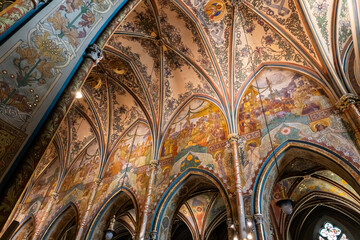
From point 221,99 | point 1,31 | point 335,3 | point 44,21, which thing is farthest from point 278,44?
point 1,31

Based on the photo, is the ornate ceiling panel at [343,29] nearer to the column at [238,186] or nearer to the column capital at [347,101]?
the column capital at [347,101]

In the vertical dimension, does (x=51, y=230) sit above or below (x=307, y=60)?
below

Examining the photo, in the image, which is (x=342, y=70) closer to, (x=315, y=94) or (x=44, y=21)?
(x=315, y=94)

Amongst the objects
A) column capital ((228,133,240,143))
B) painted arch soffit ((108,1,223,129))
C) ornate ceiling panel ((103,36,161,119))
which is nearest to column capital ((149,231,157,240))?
column capital ((228,133,240,143))

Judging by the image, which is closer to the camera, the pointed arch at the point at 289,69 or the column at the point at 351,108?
the column at the point at 351,108

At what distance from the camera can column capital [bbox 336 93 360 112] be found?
23.6 ft

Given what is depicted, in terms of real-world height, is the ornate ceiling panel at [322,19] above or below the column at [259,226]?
above

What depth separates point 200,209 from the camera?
13.3 m

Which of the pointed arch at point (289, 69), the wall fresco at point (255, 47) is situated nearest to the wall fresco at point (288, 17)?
the wall fresco at point (255, 47)

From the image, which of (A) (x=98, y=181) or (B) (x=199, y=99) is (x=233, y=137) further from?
(A) (x=98, y=181)

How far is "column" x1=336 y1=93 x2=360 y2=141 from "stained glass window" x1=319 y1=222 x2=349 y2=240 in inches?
350

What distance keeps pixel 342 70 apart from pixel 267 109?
2.56 meters

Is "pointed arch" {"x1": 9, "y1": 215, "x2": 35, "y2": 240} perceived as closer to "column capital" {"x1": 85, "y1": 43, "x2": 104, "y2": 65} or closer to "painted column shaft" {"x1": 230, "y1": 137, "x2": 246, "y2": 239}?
"painted column shaft" {"x1": 230, "y1": 137, "x2": 246, "y2": 239}

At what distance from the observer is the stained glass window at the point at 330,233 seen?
12.9 m
